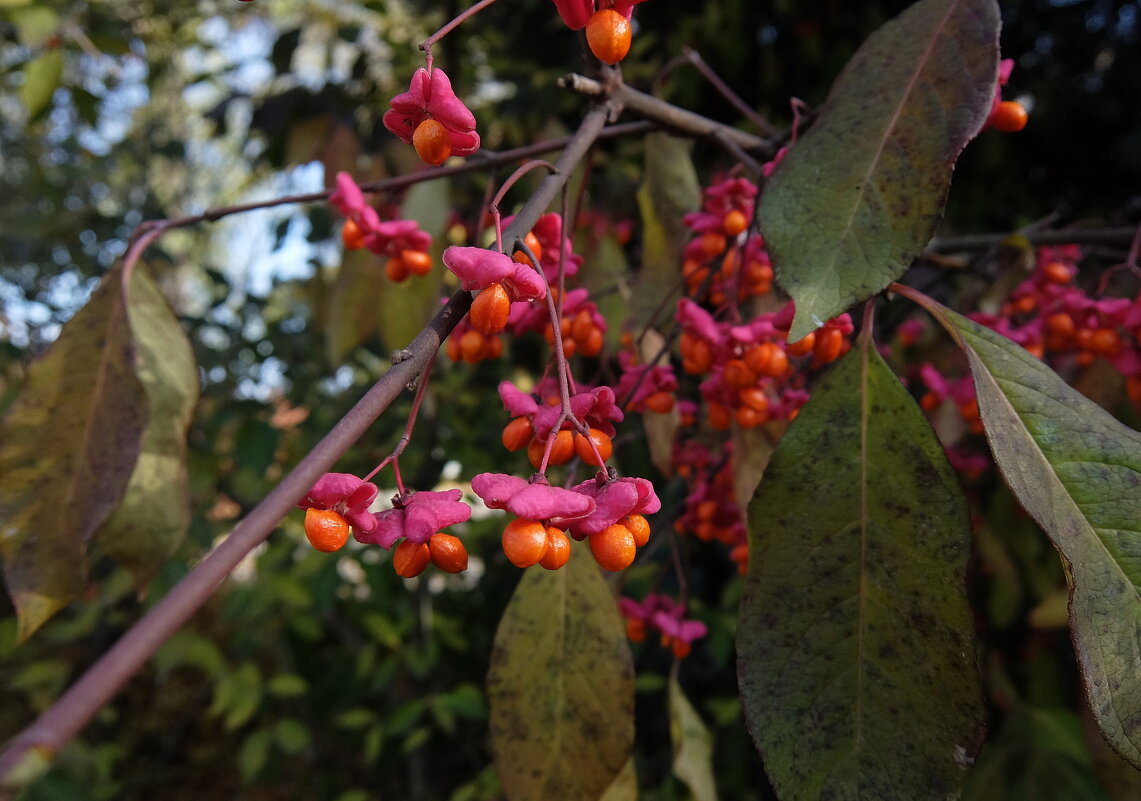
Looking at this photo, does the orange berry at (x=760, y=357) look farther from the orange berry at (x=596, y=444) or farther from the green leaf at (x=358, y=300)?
the green leaf at (x=358, y=300)

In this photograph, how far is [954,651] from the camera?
0.47m

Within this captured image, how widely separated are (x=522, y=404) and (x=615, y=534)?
5.1 inches

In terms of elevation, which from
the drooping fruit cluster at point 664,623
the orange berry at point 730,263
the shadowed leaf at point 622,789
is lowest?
the shadowed leaf at point 622,789

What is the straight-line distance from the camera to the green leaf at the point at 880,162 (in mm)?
494

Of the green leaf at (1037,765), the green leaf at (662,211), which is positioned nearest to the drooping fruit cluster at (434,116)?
the green leaf at (662,211)

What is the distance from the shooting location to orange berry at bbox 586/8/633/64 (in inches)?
18.4

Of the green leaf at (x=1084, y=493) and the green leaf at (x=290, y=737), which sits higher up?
the green leaf at (x=1084, y=493)

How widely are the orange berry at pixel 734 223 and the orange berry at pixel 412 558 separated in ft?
1.54

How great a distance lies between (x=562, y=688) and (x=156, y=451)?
443mm

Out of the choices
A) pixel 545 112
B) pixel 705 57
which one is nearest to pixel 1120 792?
pixel 545 112

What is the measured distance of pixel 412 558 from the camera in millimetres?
435

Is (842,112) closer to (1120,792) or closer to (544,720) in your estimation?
(544,720)

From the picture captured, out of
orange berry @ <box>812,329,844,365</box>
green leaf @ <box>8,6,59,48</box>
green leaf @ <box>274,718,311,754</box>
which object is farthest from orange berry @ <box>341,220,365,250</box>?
green leaf @ <box>274,718,311,754</box>

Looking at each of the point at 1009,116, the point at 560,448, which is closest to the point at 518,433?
the point at 560,448
